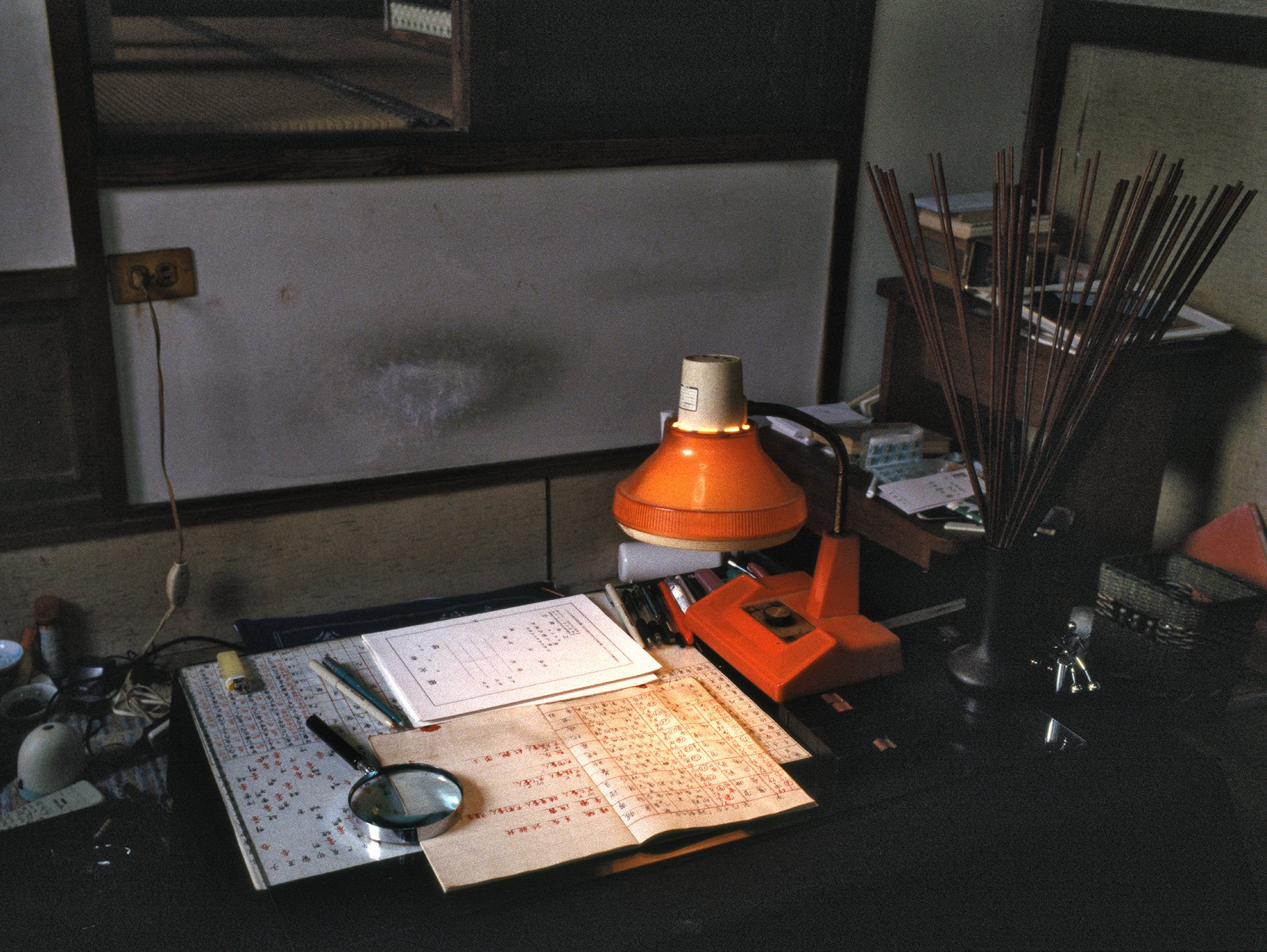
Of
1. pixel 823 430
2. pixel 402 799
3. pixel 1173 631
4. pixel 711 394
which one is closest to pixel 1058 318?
pixel 823 430

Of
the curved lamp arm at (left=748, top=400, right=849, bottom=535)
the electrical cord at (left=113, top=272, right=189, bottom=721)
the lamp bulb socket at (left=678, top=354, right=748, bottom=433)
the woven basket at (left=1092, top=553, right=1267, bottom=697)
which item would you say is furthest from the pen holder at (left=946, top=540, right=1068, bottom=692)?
the electrical cord at (left=113, top=272, right=189, bottom=721)

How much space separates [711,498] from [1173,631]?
0.90 metres

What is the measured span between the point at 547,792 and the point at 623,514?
1.00ft

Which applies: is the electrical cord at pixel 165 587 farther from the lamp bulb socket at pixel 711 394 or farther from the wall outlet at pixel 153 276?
the lamp bulb socket at pixel 711 394

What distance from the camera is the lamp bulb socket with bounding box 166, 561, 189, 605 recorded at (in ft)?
6.47

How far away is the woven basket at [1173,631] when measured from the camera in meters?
1.67

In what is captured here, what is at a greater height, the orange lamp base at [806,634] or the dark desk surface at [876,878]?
the orange lamp base at [806,634]

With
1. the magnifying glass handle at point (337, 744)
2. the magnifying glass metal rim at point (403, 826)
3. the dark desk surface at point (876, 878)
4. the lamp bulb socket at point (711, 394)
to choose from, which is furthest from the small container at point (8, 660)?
the lamp bulb socket at point (711, 394)

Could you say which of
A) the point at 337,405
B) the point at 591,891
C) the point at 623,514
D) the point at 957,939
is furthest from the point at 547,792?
the point at 337,405

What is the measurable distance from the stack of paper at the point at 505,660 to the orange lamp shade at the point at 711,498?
28 centimetres

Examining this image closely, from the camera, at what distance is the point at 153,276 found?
6.07ft

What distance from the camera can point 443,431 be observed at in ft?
7.11

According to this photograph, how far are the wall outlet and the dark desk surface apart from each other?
0.80m

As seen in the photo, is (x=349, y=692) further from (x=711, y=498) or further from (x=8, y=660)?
(x=8, y=660)
